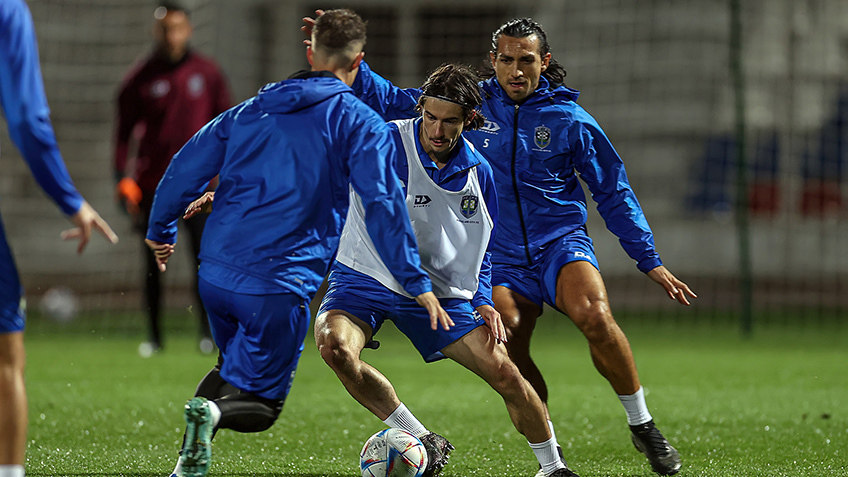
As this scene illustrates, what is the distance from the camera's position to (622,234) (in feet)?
17.9

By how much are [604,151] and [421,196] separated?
1082 mm

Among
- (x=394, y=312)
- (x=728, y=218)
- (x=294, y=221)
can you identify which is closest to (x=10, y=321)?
(x=294, y=221)

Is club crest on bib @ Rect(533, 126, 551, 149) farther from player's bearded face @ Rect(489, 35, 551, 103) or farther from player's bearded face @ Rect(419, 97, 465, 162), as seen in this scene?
player's bearded face @ Rect(419, 97, 465, 162)

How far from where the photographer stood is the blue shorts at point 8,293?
138 inches

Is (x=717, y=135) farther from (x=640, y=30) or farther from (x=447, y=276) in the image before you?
(x=447, y=276)

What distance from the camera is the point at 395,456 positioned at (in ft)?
15.6

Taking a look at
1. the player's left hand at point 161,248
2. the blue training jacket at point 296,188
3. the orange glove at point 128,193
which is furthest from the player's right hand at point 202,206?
the orange glove at point 128,193

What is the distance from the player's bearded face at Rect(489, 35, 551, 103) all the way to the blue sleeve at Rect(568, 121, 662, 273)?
0.30 meters

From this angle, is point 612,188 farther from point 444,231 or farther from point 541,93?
point 444,231

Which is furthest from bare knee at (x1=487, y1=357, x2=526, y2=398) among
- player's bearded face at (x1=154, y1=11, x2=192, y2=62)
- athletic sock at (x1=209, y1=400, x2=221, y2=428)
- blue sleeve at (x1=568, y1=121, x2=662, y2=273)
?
player's bearded face at (x1=154, y1=11, x2=192, y2=62)

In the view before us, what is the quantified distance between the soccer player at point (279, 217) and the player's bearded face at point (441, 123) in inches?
24.1

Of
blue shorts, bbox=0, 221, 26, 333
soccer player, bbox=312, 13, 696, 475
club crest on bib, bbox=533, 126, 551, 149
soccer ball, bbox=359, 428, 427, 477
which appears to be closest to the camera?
blue shorts, bbox=0, 221, 26, 333

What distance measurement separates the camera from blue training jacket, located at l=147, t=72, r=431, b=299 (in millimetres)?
Answer: 4027

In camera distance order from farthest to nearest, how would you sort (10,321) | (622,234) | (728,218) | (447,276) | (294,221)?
1. (728,218)
2. (622,234)
3. (447,276)
4. (294,221)
5. (10,321)
